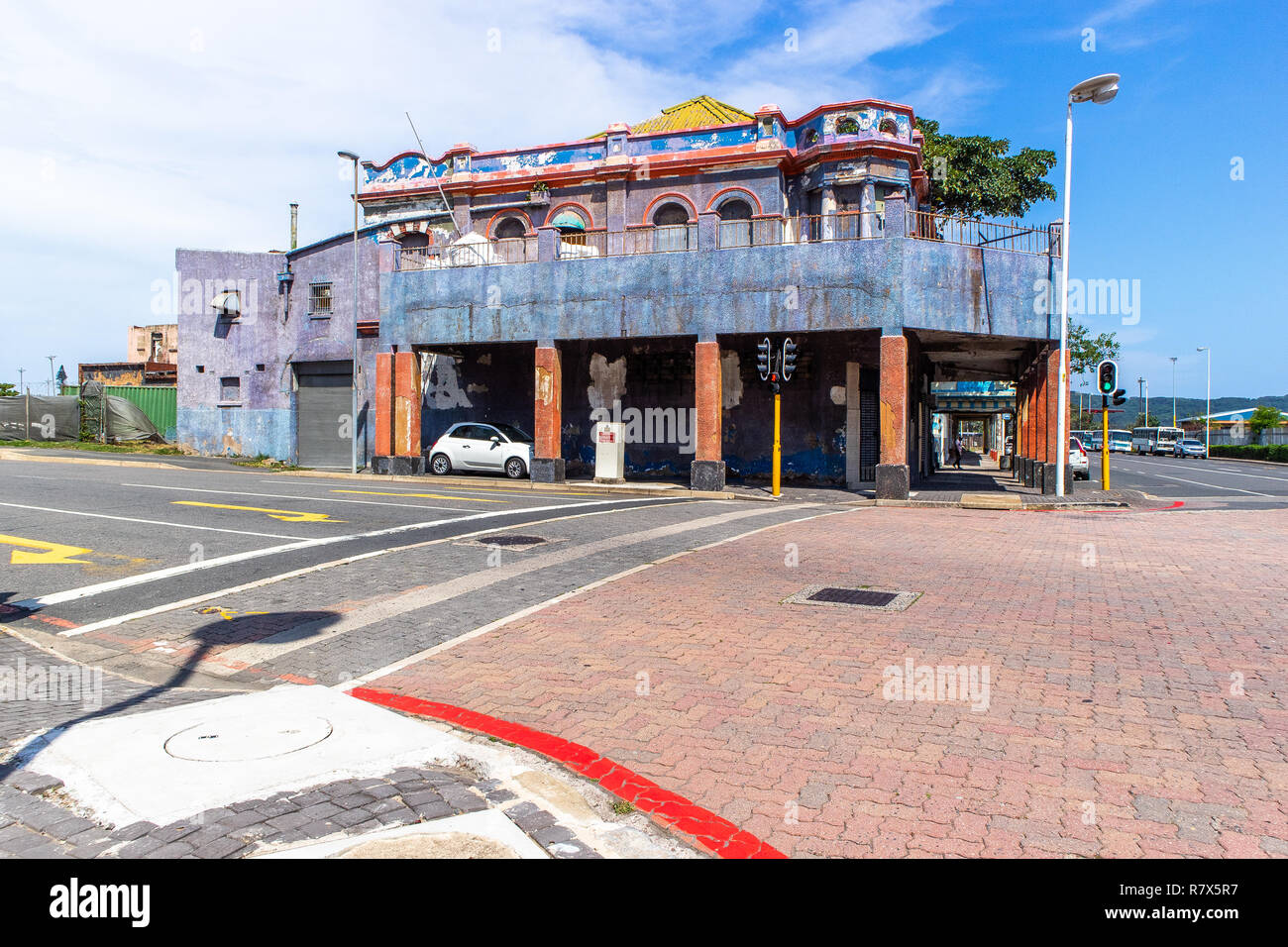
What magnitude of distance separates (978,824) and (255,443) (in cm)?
3218

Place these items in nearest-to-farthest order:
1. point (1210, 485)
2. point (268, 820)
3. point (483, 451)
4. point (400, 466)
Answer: point (268, 820) < point (483, 451) < point (400, 466) < point (1210, 485)

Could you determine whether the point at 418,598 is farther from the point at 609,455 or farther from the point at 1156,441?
the point at 1156,441

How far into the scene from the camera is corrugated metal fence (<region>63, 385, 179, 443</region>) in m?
36.5

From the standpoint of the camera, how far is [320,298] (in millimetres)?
30031

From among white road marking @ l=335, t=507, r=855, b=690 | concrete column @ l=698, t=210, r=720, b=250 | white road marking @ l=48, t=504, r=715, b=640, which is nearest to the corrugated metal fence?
concrete column @ l=698, t=210, r=720, b=250

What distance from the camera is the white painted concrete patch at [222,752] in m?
3.96

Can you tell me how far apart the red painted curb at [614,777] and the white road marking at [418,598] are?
4.83 ft

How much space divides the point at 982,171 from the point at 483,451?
24.6 meters

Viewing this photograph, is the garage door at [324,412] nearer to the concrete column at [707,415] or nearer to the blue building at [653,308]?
the blue building at [653,308]

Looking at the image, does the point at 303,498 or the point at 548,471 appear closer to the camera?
the point at 303,498

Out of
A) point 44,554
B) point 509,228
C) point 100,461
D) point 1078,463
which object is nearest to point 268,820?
point 44,554

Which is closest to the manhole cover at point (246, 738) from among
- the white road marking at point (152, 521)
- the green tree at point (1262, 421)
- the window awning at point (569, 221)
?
the white road marking at point (152, 521)

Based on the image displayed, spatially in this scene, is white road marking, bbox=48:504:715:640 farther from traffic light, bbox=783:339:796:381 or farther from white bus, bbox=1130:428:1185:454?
white bus, bbox=1130:428:1185:454

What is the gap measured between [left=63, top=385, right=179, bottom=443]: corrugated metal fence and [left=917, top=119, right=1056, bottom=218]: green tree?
3331cm
